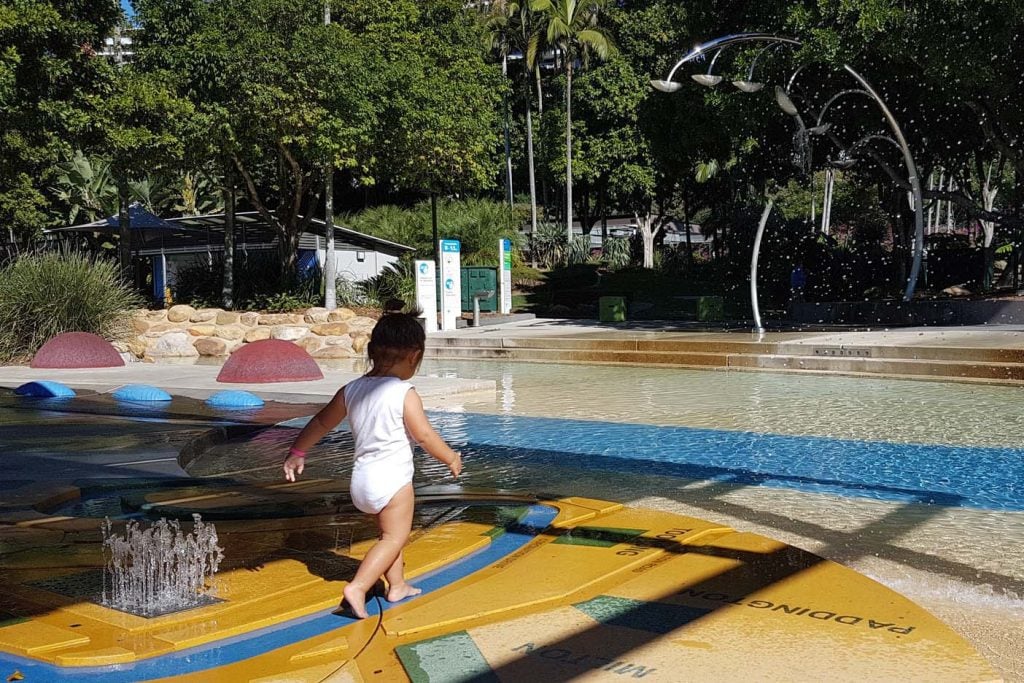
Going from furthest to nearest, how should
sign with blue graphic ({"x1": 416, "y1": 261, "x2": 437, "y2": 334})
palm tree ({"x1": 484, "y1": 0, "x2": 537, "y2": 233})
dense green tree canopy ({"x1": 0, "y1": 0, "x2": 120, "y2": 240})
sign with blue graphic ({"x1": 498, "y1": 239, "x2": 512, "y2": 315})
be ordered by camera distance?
palm tree ({"x1": 484, "y1": 0, "x2": 537, "y2": 233}) → sign with blue graphic ({"x1": 498, "y1": 239, "x2": 512, "y2": 315}) → sign with blue graphic ({"x1": 416, "y1": 261, "x2": 437, "y2": 334}) → dense green tree canopy ({"x1": 0, "y1": 0, "x2": 120, "y2": 240})

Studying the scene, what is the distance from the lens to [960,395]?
12.6 metres

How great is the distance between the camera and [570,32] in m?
43.8

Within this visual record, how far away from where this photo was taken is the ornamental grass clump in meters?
17.5

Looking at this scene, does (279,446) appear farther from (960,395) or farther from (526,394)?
(960,395)

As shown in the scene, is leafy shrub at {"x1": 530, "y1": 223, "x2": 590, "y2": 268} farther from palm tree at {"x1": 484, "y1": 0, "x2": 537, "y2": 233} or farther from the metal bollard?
the metal bollard

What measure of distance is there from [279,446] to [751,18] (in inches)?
736

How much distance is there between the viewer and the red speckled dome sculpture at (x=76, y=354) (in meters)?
15.2

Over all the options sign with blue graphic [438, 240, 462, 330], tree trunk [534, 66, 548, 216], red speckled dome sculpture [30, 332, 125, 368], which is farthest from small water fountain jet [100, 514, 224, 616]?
tree trunk [534, 66, 548, 216]

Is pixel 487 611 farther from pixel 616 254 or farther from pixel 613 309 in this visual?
pixel 616 254

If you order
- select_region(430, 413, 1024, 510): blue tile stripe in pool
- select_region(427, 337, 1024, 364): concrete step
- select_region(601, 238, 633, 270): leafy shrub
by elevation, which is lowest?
select_region(430, 413, 1024, 510): blue tile stripe in pool

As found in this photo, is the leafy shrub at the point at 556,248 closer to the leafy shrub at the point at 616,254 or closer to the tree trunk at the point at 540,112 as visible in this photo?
the leafy shrub at the point at 616,254

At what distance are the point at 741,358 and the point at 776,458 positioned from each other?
8.09 meters

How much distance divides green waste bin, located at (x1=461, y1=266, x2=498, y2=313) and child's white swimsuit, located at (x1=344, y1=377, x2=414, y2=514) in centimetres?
2616

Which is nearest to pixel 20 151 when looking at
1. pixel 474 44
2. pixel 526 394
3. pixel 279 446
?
pixel 526 394
